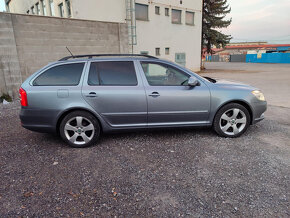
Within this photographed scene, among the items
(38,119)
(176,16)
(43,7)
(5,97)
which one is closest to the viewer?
(38,119)

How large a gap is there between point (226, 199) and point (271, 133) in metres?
2.75

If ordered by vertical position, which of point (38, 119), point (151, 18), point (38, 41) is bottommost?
point (38, 119)

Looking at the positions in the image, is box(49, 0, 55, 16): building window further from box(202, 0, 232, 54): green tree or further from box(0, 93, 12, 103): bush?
box(202, 0, 232, 54): green tree

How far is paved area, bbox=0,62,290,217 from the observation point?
227cm

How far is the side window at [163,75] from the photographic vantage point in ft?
12.7

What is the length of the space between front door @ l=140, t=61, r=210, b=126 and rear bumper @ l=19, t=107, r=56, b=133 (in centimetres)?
175

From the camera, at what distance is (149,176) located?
2.87 m

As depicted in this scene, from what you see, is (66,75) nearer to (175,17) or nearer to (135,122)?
(135,122)

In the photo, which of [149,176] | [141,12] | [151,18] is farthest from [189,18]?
[149,176]

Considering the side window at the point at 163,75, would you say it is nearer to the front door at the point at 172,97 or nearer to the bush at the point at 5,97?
the front door at the point at 172,97

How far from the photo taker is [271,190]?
8.29 feet

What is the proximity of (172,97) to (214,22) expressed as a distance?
2570 cm

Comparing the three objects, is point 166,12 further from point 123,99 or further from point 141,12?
point 123,99

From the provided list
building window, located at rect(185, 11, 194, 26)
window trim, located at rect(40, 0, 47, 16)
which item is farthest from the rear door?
building window, located at rect(185, 11, 194, 26)
